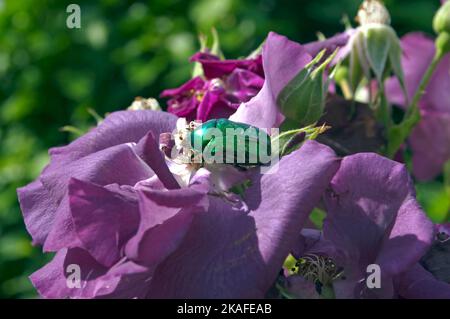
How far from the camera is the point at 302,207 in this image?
0.47m

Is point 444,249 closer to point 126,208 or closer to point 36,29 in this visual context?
point 126,208

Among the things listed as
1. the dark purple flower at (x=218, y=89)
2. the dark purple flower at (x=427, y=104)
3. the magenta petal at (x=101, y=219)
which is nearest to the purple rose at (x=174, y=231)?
the magenta petal at (x=101, y=219)

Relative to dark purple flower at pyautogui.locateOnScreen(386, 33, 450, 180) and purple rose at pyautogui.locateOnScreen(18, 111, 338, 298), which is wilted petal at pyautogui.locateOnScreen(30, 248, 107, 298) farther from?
dark purple flower at pyautogui.locateOnScreen(386, 33, 450, 180)

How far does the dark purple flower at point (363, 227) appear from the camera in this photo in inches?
19.0

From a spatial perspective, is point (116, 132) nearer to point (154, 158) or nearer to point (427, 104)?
point (154, 158)

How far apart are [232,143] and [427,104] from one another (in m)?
0.42

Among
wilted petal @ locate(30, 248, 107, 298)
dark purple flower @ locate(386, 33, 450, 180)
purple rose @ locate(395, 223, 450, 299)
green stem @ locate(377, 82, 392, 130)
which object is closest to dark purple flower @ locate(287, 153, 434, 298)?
purple rose @ locate(395, 223, 450, 299)

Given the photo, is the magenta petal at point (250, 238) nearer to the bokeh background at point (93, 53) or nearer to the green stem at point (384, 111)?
the green stem at point (384, 111)

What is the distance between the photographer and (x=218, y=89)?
63cm

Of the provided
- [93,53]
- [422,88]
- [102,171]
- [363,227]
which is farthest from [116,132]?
[93,53]

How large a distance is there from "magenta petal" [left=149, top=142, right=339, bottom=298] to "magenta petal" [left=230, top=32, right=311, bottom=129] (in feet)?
0.21

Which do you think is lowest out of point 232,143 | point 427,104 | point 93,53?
point 93,53
